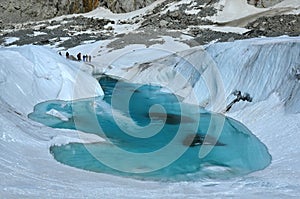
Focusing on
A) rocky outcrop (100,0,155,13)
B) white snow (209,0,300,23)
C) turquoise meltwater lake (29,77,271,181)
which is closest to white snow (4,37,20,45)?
rocky outcrop (100,0,155,13)

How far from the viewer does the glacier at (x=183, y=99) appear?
27.0ft

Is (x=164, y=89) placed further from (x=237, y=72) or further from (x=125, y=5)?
(x=125, y=5)

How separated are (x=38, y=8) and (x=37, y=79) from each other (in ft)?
194

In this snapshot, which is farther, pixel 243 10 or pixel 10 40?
pixel 243 10

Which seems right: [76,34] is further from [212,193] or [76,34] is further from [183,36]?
[212,193]

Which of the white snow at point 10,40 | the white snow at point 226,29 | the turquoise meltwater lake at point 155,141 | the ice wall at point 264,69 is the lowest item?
the white snow at point 10,40

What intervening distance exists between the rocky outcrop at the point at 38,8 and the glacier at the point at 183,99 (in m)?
46.1

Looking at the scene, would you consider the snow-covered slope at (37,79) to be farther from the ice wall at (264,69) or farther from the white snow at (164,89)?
the ice wall at (264,69)

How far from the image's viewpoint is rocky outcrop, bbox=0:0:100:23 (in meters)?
73.1

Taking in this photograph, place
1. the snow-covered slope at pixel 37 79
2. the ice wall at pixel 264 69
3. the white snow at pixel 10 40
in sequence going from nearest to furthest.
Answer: the ice wall at pixel 264 69
the snow-covered slope at pixel 37 79
the white snow at pixel 10 40

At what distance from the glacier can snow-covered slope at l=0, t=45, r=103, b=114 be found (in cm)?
6

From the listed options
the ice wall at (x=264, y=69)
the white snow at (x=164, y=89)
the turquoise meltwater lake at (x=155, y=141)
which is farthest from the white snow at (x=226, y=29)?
the turquoise meltwater lake at (x=155, y=141)

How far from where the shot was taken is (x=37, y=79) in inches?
789

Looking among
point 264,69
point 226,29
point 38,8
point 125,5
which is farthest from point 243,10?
point 38,8
